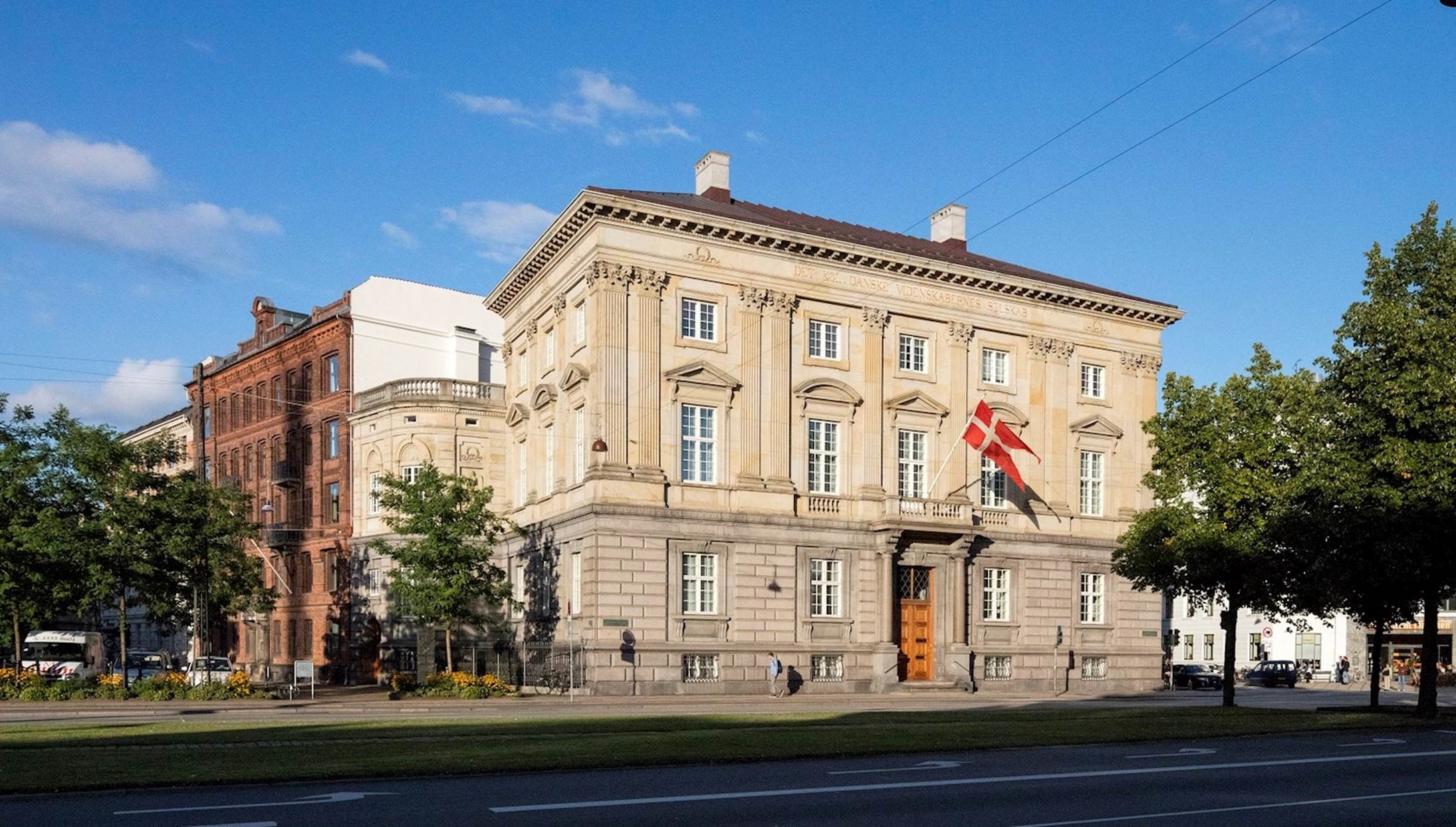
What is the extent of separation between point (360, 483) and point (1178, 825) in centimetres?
5371

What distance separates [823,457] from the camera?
A: 161 feet

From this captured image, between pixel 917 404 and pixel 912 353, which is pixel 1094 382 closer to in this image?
pixel 912 353

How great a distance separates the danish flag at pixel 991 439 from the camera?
4841 cm

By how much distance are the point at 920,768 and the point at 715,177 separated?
39.6m

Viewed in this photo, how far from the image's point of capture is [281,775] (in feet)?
56.6

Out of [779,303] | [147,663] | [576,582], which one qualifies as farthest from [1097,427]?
[147,663]

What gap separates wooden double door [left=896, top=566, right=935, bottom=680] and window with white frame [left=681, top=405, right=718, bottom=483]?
29.0 feet

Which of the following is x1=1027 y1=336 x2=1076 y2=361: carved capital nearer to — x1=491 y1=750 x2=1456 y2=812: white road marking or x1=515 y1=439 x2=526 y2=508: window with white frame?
x1=515 y1=439 x2=526 y2=508: window with white frame

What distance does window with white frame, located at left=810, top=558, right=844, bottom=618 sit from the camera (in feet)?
157

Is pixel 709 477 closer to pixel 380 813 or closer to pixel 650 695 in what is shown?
pixel 650 695

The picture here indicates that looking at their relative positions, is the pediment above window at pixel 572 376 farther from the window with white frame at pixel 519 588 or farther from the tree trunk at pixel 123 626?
the tree trunk at pixel 123 626

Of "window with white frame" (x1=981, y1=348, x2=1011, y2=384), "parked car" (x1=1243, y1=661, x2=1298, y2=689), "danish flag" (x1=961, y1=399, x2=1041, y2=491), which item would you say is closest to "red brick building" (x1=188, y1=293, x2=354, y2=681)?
"window with white frame" (x1=981, y1=348, x2=1011, y2=384)

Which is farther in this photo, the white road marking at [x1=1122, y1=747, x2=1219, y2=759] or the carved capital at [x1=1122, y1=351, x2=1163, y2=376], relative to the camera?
the carved capital at [x1=1122, y1=351, x2=1163, y2=376]

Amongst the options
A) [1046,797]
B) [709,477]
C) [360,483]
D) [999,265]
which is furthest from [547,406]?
[1046,797]
